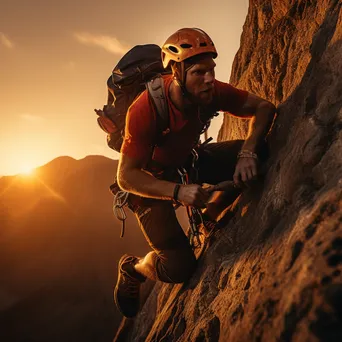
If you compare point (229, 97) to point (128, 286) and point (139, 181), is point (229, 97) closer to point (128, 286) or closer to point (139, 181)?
point (139, 181)

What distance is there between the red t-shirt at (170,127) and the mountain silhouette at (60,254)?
19.1m

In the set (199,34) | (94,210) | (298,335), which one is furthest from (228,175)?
(94,210)

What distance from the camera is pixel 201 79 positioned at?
137 inches

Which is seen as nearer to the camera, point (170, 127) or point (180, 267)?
point (170, 127)

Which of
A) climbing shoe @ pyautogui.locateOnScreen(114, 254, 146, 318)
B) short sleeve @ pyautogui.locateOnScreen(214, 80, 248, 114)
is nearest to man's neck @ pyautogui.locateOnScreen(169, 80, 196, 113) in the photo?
short sleeve @ pyautogui.locateOnScreen(214, 80, 248, 114)

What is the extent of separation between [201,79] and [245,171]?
1247 millimetres

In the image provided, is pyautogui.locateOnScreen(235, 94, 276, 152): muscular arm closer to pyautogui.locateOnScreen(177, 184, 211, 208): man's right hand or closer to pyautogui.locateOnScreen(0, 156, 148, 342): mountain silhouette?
pyautogui.locateOnScreen(177, 184, 211, 208): man's right hand

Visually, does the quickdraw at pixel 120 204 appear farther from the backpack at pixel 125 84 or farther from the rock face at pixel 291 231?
the rock face at pixel 291 231

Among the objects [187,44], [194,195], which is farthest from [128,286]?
[187,44]

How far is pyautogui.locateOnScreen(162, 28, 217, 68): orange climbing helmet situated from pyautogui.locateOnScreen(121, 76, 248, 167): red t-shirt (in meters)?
0.37

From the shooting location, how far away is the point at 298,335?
1427 mm

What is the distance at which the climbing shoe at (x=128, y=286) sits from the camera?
5.50 m

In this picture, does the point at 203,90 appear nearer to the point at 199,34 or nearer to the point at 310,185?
the point at 199,34

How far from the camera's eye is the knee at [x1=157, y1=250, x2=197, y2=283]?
4176 mm
